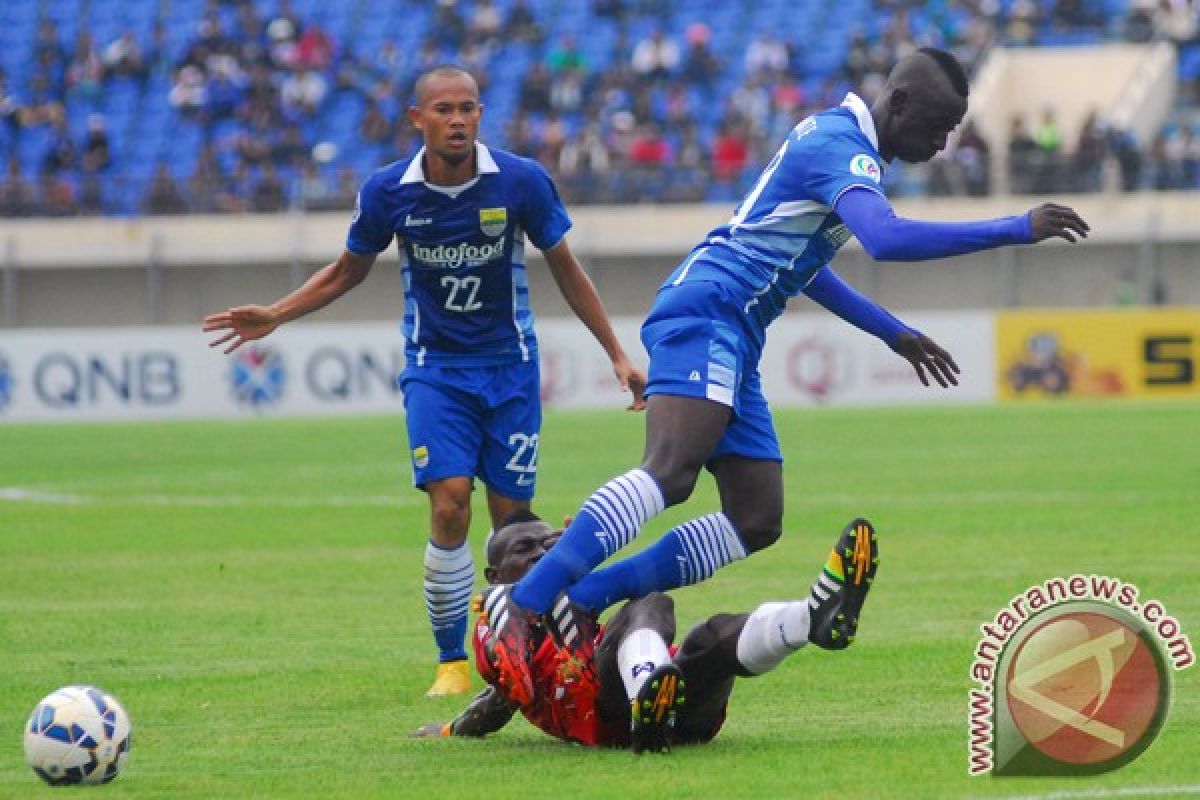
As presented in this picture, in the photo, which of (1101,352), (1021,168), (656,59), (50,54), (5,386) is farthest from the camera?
(50,54)

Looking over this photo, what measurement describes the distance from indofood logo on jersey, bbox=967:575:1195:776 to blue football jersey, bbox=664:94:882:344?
2.05m

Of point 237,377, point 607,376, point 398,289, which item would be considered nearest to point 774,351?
point 607,376

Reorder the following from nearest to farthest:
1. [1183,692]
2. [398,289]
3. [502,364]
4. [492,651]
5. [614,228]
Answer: [492,651]
[1183,692]
[502,364]
[614,228]
[398,289]

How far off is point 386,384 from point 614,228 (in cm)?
664

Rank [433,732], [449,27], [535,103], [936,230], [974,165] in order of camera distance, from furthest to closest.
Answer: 1. [449,27]
2. [535,103]
3. [974,165]
4. [433,732]
5. [936,230]

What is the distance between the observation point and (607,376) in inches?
1252

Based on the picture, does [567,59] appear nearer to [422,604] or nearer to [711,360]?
[422,604]

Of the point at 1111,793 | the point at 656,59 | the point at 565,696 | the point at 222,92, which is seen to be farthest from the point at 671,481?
the point at 222,92

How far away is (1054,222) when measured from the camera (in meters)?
6.78

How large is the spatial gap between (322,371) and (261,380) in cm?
86

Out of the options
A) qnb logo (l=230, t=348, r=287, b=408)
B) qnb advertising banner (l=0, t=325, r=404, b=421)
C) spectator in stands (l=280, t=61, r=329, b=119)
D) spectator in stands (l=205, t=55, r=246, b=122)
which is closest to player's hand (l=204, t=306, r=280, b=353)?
qnb advertising banner (l=0, t=325, r=404, b=421)

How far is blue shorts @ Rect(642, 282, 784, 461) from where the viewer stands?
24.1ft

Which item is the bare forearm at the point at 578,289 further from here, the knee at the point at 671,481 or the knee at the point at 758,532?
the knee at the point at 671,481

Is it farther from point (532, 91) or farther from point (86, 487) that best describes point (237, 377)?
point (86, 487)
